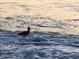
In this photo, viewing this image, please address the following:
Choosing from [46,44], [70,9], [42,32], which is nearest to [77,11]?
[70,9]

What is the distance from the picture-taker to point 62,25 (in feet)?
59.2

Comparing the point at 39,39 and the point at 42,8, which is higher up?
the point at 42,8

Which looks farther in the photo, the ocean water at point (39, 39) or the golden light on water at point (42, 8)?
the golden light on water at point (42, 8)

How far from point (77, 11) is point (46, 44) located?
307 inches

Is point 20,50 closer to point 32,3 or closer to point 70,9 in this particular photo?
point 70,9

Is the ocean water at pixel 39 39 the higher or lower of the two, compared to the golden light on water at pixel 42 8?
lower

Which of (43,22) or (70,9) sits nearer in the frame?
(43,22)

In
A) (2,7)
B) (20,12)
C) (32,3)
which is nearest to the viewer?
(20,12)

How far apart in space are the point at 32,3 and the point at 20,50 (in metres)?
11.0

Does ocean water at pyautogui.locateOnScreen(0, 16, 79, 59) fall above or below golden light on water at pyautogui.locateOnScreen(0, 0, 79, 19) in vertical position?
below

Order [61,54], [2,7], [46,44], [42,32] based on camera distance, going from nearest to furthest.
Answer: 1. [61,54]
2. [46,44]
3. [42,32]
4. [2,7]

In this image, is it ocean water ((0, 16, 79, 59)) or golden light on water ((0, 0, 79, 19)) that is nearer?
ocean water ((0, 16, 79, 59))

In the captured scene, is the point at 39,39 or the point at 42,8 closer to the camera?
the point at 39,39

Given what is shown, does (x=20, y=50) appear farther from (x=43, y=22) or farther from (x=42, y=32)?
(x=43, y=22)
